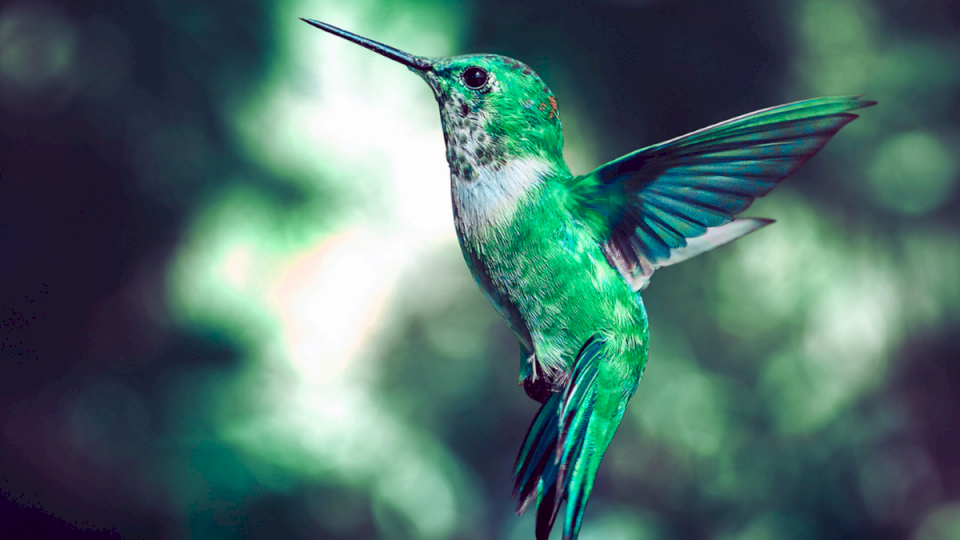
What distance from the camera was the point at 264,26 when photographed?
1.39 m

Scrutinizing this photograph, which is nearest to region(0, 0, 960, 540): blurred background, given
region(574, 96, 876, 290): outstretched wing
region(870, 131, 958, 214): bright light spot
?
region(870, 131, 958, 214): bright light spot

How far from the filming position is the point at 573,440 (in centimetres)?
32

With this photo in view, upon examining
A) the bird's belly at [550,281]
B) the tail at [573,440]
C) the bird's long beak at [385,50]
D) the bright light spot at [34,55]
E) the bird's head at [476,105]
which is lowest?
the tail at [573,440]

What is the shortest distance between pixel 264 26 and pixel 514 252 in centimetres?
128

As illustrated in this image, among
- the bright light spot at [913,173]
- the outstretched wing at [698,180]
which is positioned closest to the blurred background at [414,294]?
the bright light spot at [913,173]

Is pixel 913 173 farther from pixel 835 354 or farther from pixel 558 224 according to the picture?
pixel 558 224

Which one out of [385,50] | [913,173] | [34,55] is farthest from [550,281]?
[34,55]

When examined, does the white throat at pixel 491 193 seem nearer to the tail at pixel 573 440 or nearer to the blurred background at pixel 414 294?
the tail at pixel 573 440

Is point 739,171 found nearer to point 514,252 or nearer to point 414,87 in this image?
point 514,252

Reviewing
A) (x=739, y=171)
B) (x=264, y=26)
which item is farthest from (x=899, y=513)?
(x=264, y=26)

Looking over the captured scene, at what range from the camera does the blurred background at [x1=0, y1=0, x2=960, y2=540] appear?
4.24ft

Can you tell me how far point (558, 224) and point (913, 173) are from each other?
1301 mm

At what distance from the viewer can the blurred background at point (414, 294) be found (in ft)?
4.24

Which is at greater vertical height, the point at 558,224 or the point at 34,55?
the point at 34,55
